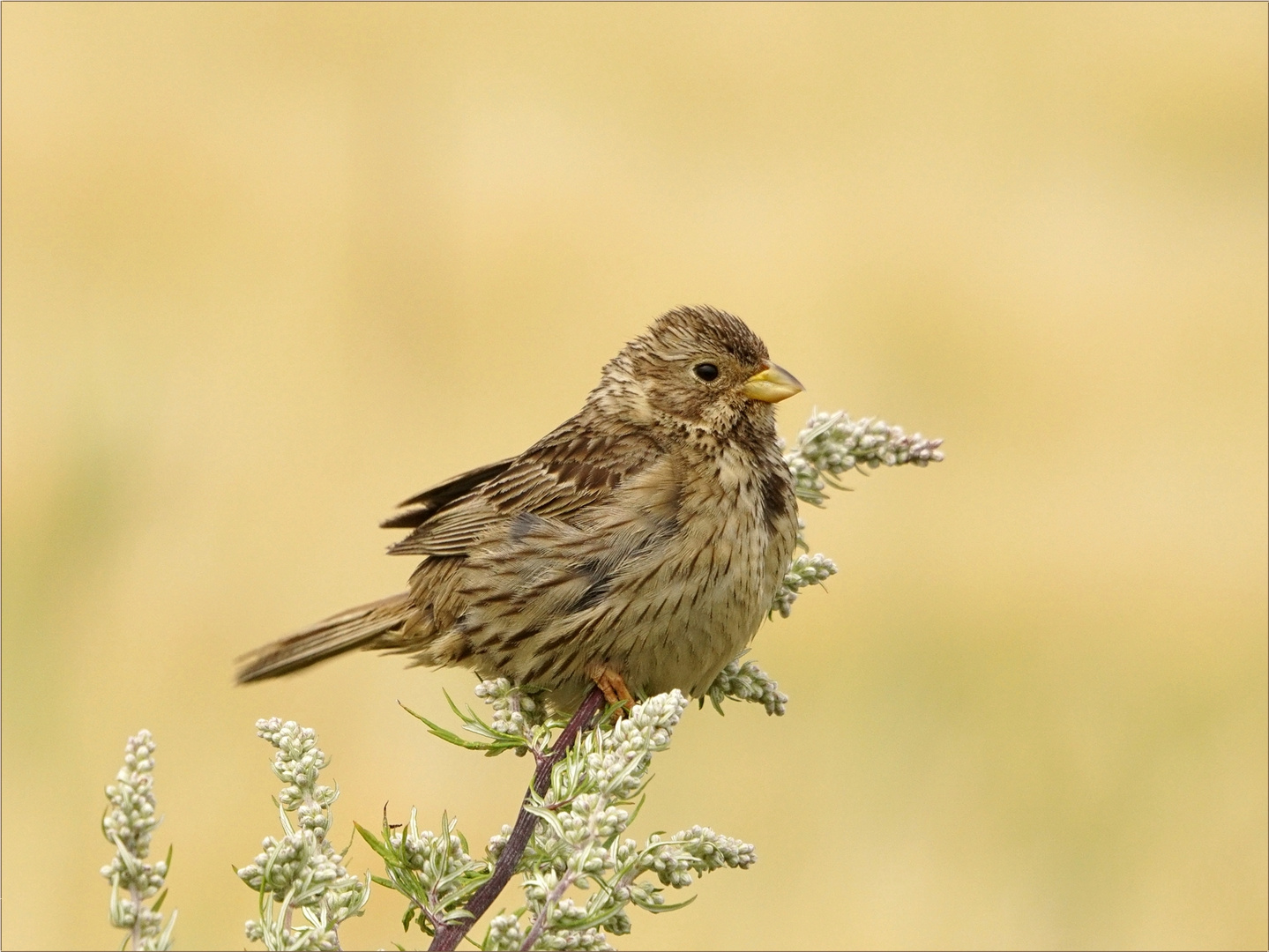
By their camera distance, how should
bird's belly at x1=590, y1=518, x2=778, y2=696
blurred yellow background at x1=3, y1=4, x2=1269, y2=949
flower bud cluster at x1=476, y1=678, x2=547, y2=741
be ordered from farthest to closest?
blurred yellow background at x1=3, y1=4, x2=1269, y2=949, bird's belly at x1=590, y1=518, x2=778, y2=696, flower bud cluster at x1=476, y1=678, x2=547, y2=741

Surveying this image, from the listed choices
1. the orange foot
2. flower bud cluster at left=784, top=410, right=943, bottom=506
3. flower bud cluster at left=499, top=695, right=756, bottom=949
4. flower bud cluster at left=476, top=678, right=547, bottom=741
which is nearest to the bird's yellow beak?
flower bud cluster at left=784, top=410, right=943, bottom=506

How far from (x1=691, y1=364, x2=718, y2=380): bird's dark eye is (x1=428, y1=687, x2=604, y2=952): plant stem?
1.96 m

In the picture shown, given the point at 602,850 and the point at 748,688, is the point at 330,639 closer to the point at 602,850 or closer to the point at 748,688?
the point at 748,688

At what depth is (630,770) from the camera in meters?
2.14

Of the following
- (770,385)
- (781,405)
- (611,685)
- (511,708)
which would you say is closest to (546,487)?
(770,385)

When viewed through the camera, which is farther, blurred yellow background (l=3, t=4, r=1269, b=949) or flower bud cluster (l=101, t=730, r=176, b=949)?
blurred yellow background (l=3, t=4, r=1269, b=949)

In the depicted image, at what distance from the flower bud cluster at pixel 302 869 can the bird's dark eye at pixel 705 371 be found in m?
2.48

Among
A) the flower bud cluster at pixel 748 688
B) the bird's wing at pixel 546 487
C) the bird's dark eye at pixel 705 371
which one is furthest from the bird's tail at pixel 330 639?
the flower bud cluster at pixel 748 688

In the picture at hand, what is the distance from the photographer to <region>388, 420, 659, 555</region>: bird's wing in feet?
14.6

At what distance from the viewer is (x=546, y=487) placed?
4.55 metres

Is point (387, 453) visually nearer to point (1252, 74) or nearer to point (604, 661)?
point (604, 661)

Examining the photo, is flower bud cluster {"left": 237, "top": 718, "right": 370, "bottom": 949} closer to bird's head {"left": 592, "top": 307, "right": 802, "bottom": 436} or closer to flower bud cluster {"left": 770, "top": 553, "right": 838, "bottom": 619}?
flower bud cluster {"left": 770, "top": 553, "right": 838, "bottom": 619}

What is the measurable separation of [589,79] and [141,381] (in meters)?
5.95

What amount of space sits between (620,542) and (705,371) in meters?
0.68
